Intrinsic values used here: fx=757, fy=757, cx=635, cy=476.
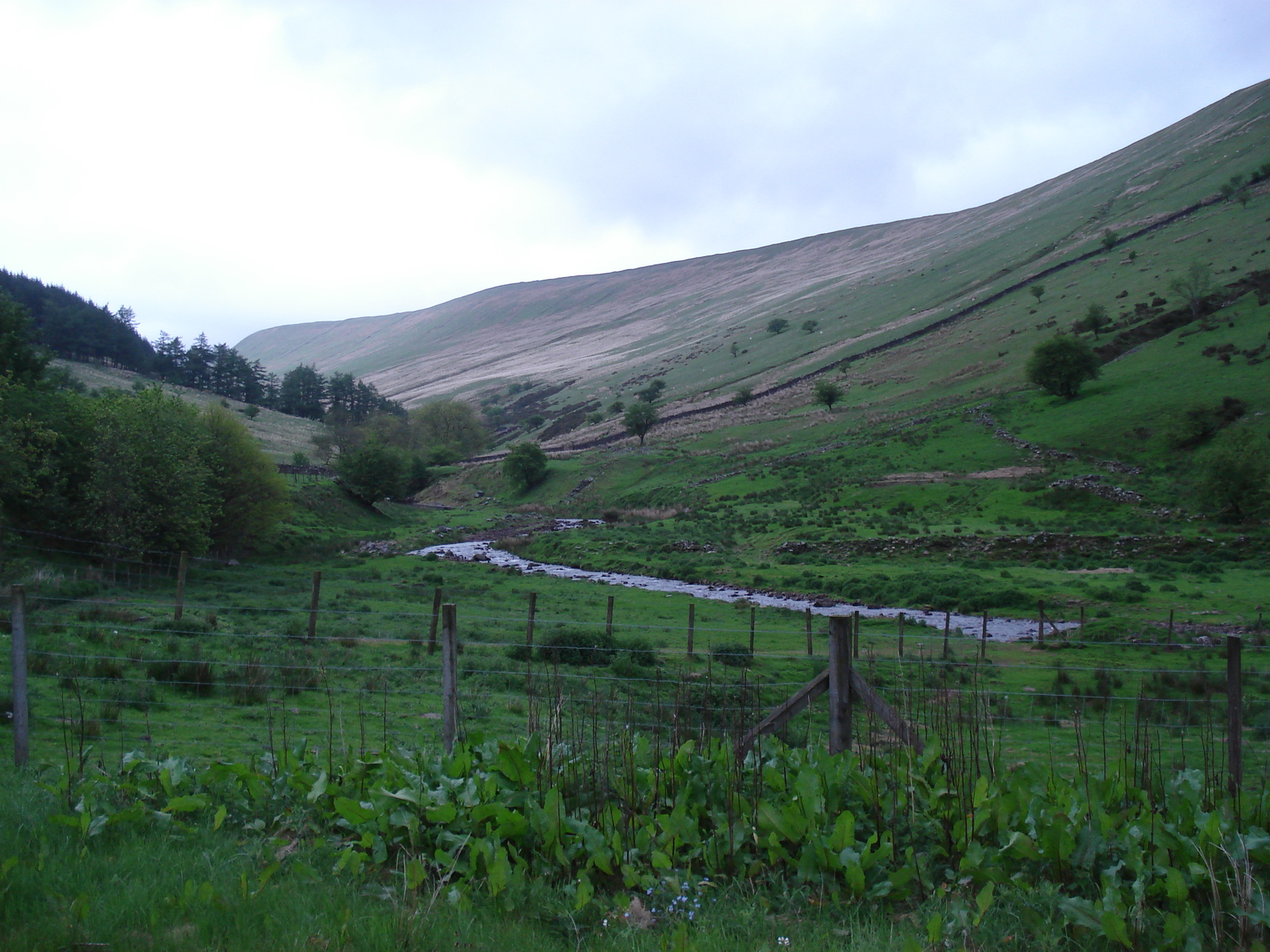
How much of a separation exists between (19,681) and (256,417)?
126m

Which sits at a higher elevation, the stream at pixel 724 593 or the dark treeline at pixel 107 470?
the dark treeline at pixel 107 470

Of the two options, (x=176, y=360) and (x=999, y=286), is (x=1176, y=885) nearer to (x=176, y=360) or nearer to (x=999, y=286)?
(x=999, y=286)

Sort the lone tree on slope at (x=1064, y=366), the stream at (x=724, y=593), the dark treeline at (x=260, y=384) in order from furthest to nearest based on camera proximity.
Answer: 1. the dark treeline at (x=260, y=384)
2. the lone tree on slope at (x=1064, y=366)
3. the stream at (x=724, y=593)

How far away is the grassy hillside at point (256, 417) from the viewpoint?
102 meters

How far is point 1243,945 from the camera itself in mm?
3967

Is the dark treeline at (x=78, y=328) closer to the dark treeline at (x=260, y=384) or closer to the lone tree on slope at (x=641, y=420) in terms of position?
the dark treeline at (x=260, y=384)

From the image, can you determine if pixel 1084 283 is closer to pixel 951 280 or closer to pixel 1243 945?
pixel 951 280

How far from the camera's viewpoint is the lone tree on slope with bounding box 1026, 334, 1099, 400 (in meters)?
70.0

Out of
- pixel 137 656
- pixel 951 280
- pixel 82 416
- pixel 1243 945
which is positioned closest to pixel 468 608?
pixel 137 656

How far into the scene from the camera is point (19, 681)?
743 centimetres

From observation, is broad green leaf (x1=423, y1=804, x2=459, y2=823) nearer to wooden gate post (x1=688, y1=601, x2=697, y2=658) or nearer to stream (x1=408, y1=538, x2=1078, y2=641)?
wooden gate post (x1=688, y1=601, x2=697, y2=658)

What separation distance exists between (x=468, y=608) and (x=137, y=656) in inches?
625

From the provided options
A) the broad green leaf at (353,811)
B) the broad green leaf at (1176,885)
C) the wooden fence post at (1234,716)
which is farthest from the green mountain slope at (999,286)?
the broad green leaf at (353,811)

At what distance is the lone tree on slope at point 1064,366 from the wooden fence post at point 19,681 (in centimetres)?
7837
